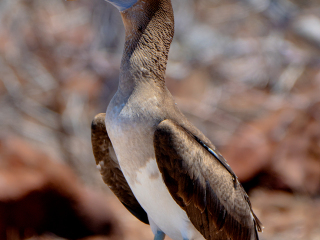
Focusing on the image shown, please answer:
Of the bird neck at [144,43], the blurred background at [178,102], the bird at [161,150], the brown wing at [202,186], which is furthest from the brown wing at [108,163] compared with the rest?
the blurred background at [178,102]

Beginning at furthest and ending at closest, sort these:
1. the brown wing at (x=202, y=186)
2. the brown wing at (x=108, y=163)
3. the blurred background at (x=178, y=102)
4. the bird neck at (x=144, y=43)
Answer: the blurred background at (x=178, y=102), the brown wing at (x=108, y=163), the bird neck at (x=144, y=43), the brown wing at (x=202, y=186)

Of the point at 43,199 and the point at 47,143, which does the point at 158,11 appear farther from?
the point at 47,143

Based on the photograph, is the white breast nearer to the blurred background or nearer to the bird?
the bird

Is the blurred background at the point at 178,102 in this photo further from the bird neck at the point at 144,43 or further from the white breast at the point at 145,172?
the bird neck at the point at 144,43

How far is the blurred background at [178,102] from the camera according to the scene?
5.14 m

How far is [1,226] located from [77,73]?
14.3ft

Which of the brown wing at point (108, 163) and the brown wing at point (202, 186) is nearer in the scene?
the brown wing at point (202, 186)

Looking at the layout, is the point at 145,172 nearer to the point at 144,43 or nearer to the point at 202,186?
the point at 202,186

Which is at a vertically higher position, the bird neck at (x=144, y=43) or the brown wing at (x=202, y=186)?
the bird neck at (x=144, y=43)

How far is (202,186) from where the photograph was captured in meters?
2.86

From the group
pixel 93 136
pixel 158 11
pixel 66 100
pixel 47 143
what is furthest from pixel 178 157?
pixel 66 100

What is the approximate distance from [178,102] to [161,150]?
17.3ft

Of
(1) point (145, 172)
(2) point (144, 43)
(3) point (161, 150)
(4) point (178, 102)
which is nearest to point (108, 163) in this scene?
(1) point (145, 172)

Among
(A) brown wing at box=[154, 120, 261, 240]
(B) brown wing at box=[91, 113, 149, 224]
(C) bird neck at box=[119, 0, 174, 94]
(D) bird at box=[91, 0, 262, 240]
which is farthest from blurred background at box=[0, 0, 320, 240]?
(C) bird neck at box=[119, 0, 174, 94]
